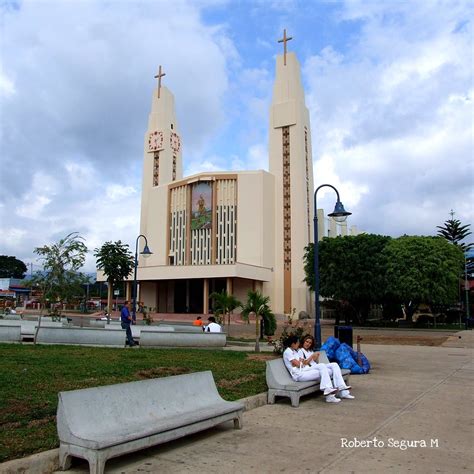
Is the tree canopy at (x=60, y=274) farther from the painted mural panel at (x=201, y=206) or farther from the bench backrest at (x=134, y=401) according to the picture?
the painted mural panel at (x=201, y=206)

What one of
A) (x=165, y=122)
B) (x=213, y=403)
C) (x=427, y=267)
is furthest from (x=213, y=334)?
(x=165, y=122)

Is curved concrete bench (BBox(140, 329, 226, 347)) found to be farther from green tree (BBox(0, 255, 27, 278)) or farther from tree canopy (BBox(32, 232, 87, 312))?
green tree (BBox(0, 255, 27, 278))

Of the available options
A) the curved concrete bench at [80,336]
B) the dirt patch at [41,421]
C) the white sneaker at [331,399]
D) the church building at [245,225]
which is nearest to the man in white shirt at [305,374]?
the white sneaker at [331,399]

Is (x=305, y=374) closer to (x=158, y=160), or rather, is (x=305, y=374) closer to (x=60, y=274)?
(x=60, y=274)

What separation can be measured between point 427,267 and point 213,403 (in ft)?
119

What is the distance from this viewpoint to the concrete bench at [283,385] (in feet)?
24.2

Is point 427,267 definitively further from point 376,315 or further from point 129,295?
point 376,315

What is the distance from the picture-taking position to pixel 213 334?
16812 mm

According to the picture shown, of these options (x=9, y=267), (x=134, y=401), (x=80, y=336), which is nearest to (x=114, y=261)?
(x=80, y=336)

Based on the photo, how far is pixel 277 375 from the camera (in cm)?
773

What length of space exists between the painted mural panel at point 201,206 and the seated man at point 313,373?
47.9 metres

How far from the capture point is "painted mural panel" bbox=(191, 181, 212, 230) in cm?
5597

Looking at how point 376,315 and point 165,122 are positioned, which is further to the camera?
point 376,315

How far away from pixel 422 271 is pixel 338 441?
3641cm
